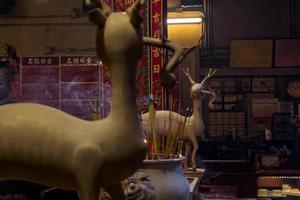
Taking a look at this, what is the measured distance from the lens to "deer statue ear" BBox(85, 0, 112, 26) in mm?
889

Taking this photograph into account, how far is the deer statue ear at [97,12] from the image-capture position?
889 mm

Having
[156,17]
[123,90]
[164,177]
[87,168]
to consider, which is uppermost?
[156,17]

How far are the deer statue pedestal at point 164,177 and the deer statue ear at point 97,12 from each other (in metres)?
0.54

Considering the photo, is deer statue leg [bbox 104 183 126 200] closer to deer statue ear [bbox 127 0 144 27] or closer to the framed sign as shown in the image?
deer statue ear [bbox 127 0 144 27]

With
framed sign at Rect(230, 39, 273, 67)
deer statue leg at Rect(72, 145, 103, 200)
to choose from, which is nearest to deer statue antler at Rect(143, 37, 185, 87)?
deer statue leg at Rect(72, 145, 103, 200)

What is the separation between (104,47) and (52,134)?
0.59ft

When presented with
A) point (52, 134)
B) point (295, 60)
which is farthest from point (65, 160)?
point (295, 60)

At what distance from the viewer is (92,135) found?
89cm

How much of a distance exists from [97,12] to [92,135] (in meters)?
0.21

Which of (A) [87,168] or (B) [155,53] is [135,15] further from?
(B) [155,53]

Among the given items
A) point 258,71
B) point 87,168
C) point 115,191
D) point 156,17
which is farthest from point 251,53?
point 87,168

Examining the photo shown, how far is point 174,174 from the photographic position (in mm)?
1443

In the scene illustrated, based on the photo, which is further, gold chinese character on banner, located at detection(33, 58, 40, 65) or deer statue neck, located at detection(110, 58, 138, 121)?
gold chinese character on banner, located at detection(33, 58, 40, 65)

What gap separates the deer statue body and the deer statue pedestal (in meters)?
0.43
